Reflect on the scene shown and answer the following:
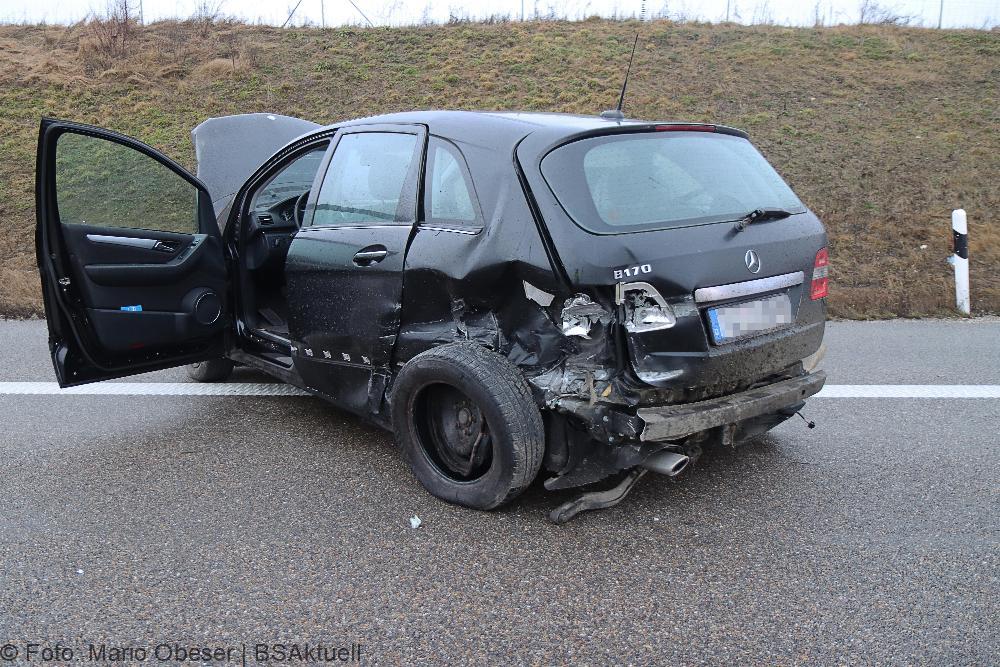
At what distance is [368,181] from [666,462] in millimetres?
2005

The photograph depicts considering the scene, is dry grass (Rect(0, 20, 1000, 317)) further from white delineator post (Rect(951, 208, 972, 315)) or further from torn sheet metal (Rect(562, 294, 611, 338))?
torn sheet metal (Rect(562, 294, 611, 338))

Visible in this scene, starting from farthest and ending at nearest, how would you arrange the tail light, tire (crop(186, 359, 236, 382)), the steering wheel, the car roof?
Answer: tire (crop(186, 359, 236, 382))
the steering wheel
the tail light
the car roof

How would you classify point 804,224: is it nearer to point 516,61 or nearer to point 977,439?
point 977,439

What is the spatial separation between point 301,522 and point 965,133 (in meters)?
14.4

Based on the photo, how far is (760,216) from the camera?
11.4 ft

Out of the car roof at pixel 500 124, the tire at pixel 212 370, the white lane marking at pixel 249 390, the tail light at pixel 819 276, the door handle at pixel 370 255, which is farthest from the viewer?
the tire at pixel 212 370

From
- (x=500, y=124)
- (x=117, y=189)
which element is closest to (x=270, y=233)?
(x=117, y=189)

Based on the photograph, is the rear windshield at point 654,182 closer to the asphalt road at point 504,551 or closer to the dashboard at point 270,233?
the asphalt road at point 504,551

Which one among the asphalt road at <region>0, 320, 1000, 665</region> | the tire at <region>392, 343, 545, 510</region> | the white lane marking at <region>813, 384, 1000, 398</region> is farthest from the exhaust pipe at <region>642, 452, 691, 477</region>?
the white lane marking at <region>813, 384, 1000, 398</region>

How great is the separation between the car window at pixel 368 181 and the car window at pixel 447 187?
0.12 meters

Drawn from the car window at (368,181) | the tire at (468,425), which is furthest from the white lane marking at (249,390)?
the tire at (468,425)

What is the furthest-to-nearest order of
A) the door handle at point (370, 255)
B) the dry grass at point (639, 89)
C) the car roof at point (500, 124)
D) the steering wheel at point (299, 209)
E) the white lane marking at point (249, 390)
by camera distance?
the dry grass at point (639, 89), the steering wheel at point (299, 209), the white lane marking at point (249, 390), the door handle at point (370, 255), the car roof at point (500, 124)

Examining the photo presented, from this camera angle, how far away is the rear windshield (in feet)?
10.7

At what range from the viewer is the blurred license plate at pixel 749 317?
324 cm
